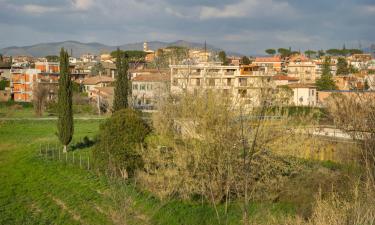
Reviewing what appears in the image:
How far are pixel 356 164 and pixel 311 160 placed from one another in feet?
16.1

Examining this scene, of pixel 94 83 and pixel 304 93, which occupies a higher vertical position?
pixel 94 83

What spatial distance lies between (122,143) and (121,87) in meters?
11.2

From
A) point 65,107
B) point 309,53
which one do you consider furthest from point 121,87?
point 309,53

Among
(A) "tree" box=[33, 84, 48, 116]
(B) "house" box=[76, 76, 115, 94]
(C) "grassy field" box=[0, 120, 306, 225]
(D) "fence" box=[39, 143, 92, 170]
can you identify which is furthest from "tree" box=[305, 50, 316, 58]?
(C) "grassy field" box=[0, 120, 306, 225]

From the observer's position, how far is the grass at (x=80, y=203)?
57.5ft

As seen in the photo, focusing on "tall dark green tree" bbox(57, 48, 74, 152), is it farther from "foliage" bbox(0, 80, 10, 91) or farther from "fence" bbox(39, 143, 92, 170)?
"foliage" bbox(0, 80, 10, 91)

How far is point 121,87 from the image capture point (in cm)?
3281

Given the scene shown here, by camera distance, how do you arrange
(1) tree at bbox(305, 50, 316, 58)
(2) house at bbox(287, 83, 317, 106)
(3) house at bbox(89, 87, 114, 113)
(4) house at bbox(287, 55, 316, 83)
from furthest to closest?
1. (1) tree at bbox(305, 50, 316, 58)
2. (4) house at bbox(287, 55, 316, 83)
3. (2) house at bbox(287, 83, 317, 106)
4. (3) house at bbox(89, 87, 114, 113)

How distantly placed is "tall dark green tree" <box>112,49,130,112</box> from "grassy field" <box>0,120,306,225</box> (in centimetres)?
735

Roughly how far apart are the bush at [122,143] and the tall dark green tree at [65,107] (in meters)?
6.22

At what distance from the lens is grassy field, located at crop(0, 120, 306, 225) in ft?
57.6

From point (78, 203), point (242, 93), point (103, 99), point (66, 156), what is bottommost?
point (78, 203)

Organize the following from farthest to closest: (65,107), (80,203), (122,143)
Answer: (65,107) → (122,143) → (80,203)

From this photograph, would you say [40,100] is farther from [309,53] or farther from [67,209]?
[309,53]
